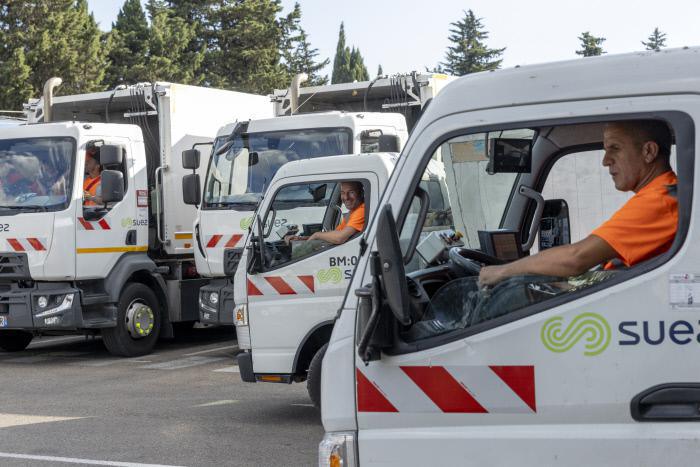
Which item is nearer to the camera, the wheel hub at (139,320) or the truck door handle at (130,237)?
the truck door handle at (130,237)

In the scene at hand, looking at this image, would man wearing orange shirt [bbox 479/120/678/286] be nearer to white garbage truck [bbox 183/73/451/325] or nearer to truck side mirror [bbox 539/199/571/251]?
truck side mirror [bbox 539/199/571/251]

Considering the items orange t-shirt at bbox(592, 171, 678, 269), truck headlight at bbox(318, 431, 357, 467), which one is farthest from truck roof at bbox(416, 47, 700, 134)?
truck headlight at bbox(318, 431, 357, 467)

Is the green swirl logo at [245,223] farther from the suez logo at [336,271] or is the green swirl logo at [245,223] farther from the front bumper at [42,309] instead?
the suez logo at [336,271]

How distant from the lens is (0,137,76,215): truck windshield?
11.9 m

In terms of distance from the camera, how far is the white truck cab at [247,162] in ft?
36.4

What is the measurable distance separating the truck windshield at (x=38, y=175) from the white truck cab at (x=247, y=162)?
5.15ft

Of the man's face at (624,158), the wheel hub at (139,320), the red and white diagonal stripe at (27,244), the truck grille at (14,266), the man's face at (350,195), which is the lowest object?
the wheel hub at (139,320)

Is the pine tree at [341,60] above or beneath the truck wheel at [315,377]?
above

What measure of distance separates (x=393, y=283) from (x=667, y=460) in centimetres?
96

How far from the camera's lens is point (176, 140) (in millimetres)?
13203

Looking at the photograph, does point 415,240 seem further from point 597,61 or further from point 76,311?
point 76,311

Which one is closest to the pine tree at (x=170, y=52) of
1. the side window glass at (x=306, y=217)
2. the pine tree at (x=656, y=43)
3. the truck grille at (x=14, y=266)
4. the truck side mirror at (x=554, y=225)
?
the pine tree at (x=656, y=43)

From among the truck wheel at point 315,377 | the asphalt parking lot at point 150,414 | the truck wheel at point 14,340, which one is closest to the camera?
the asphalt parking lot at point 150,414

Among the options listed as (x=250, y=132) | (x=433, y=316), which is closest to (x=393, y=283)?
(x=433, y=316)
